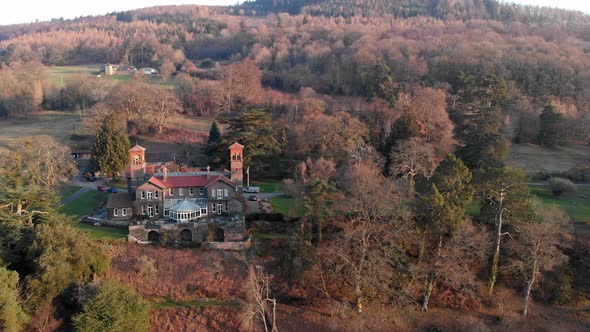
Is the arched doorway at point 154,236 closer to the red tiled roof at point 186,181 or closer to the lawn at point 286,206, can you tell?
the red tiled roof at point 186,181

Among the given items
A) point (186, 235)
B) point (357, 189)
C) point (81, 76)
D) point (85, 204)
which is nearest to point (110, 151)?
point (85, 204)

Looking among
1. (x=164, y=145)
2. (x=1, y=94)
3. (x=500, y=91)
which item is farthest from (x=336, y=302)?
(x=1, y=94)

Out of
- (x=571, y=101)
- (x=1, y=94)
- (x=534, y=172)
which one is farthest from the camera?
(x=1, y=94)

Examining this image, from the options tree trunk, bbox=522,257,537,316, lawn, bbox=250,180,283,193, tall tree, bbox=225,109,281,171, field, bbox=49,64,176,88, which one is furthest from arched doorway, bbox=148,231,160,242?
field, bbox=49,64,176,88

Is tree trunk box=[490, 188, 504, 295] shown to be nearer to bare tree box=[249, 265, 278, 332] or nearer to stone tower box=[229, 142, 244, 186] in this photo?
bare tree box=[249, 265, 278, 332]

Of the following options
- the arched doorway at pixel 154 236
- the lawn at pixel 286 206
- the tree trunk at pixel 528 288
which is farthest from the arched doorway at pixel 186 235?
the tree trunk at pixel 528 288

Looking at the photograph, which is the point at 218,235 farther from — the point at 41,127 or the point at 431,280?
the point at 41,127

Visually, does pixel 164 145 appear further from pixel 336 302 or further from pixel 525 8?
pixel 525 8
